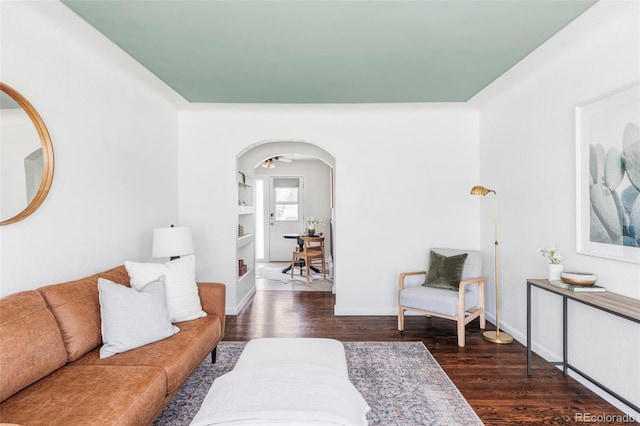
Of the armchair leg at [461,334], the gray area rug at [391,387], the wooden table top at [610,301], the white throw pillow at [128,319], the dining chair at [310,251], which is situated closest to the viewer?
the wooden table top at [610,301]

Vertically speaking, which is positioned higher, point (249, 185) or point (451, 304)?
point (249, 185)

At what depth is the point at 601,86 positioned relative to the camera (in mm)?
2277

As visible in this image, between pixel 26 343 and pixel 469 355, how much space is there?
321cm

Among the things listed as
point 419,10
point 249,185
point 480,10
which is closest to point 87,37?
point 419,10

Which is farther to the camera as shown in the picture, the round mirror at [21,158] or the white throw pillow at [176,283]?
the white throw pillow at [176,283]

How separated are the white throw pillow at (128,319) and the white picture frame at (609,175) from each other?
3064 mm

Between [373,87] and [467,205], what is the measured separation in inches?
77.5

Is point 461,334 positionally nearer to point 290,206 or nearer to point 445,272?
point 445,272

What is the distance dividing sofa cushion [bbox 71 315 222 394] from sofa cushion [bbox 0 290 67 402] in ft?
0.67

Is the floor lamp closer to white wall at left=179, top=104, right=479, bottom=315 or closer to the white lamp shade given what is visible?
white wall at left=179, top=104, right=479, bottom=315

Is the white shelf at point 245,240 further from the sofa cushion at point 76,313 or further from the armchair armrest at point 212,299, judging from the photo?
the sofa cushion at point 76,313

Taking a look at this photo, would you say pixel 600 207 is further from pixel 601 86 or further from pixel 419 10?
pixel 419 10

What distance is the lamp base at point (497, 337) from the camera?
325 centimetres

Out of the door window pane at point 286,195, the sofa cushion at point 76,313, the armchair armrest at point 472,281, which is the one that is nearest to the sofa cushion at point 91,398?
the sofa cushion at point 76,313
